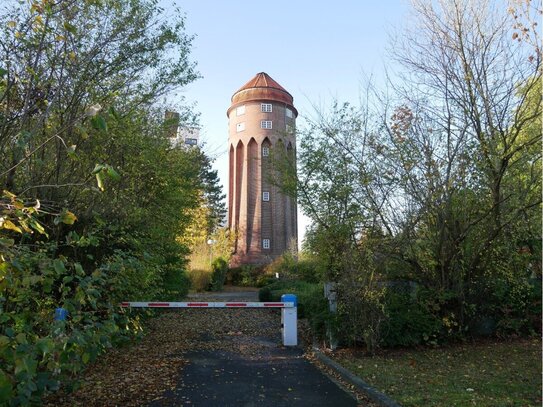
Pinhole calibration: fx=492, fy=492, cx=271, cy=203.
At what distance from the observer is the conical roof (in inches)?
1660

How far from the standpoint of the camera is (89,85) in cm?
854

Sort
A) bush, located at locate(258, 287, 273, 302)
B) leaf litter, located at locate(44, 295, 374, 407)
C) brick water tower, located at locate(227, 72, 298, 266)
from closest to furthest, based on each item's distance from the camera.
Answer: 1. leaf litter, located at locate(44, 295, 374, 407)
2. bush, located at locate(258, 287, 273, 302)
3. brick water tower, located at locate(227, 72, 298, 266)

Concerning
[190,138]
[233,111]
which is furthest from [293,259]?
[233,111]

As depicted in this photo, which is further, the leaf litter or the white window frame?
the white window frame

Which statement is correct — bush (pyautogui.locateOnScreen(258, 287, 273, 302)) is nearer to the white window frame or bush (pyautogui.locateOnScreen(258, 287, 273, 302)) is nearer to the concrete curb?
the concrete curb

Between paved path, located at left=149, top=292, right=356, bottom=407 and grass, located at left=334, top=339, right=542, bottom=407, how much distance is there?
2.25 ft

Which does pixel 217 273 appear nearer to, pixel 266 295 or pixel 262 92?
pixel 266 295

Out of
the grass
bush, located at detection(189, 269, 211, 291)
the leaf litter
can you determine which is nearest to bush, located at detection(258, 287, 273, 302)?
the leaf litter

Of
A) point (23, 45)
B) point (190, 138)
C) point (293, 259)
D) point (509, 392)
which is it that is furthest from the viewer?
point (293, 259)

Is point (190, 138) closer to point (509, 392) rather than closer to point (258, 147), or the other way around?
point (509, 392)

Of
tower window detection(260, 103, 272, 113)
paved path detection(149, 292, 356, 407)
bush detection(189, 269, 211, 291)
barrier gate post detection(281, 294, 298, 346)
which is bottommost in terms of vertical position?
paved path detection(149, 292, 356, 407)

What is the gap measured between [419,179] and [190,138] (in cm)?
790

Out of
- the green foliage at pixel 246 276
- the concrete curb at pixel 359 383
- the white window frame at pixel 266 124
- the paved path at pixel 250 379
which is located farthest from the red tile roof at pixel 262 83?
the concrete curb at pixel 359 383

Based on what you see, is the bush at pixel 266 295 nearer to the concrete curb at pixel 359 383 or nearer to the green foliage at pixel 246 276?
the concrete curb at pixel 359 383
